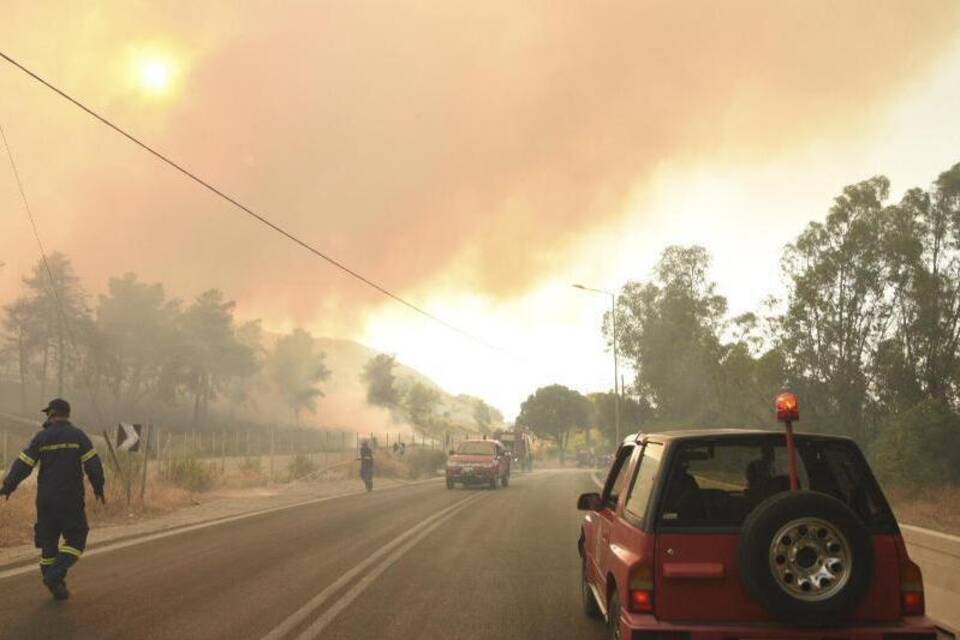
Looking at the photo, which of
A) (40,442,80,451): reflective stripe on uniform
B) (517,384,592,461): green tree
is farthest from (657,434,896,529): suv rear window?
(517,384,592,461): green tree

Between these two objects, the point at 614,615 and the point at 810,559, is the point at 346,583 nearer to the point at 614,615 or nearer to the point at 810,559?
the point at 614,615

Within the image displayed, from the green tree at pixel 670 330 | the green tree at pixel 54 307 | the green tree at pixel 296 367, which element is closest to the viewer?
the green tree at pixel 670 330

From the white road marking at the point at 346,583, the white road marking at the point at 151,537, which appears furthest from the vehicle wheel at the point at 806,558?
the white road marking at the point at 151,537

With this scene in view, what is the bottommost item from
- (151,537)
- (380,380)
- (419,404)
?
(151,537)

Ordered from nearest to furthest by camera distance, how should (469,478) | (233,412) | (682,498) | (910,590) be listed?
(910,590) → (682,498) → (469,478) → (233,412)

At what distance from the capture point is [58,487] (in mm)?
8281

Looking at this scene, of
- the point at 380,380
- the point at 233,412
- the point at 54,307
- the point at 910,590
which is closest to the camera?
the point at 910,590

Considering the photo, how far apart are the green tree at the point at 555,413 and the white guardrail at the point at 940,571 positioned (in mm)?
118547

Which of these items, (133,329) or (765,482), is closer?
(765,482)

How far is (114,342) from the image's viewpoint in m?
84.6

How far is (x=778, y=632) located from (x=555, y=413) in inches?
4835

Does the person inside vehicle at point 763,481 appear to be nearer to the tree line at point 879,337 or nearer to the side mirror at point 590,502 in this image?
the side mirror at point 590,502

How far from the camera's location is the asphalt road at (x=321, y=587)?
6695 mm

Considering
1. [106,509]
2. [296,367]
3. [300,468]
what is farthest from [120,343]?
[106,509]
